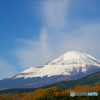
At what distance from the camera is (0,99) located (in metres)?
123

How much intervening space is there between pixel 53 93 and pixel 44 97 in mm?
6629

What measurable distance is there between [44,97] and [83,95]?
22.1 m

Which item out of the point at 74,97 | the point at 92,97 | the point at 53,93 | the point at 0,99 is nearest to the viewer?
the point at 92,97

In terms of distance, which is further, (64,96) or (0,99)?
(0,99)

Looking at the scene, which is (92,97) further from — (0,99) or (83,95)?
(0,99)

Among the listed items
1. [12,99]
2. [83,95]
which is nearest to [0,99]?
[12,99]

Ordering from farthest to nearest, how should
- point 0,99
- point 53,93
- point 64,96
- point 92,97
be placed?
point 0,99, point 53,93, point 64,96, point 92,97

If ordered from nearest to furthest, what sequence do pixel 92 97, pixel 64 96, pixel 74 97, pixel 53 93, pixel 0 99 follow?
pixel 92 97 → pixel 74 97 → pixel 64 96 → pixel 53 93 → pixel 0 99

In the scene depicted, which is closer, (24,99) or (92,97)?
(92,97)

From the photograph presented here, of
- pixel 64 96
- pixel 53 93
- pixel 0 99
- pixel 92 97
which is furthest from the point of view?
pixel 0 99

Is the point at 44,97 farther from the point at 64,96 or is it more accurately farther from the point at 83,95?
the point at 83,95

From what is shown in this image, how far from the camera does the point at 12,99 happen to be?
403ft

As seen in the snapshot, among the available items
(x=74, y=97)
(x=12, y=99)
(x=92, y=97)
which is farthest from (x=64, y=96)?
(x=12, y=99)

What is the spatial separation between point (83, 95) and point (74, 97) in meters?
4.13
